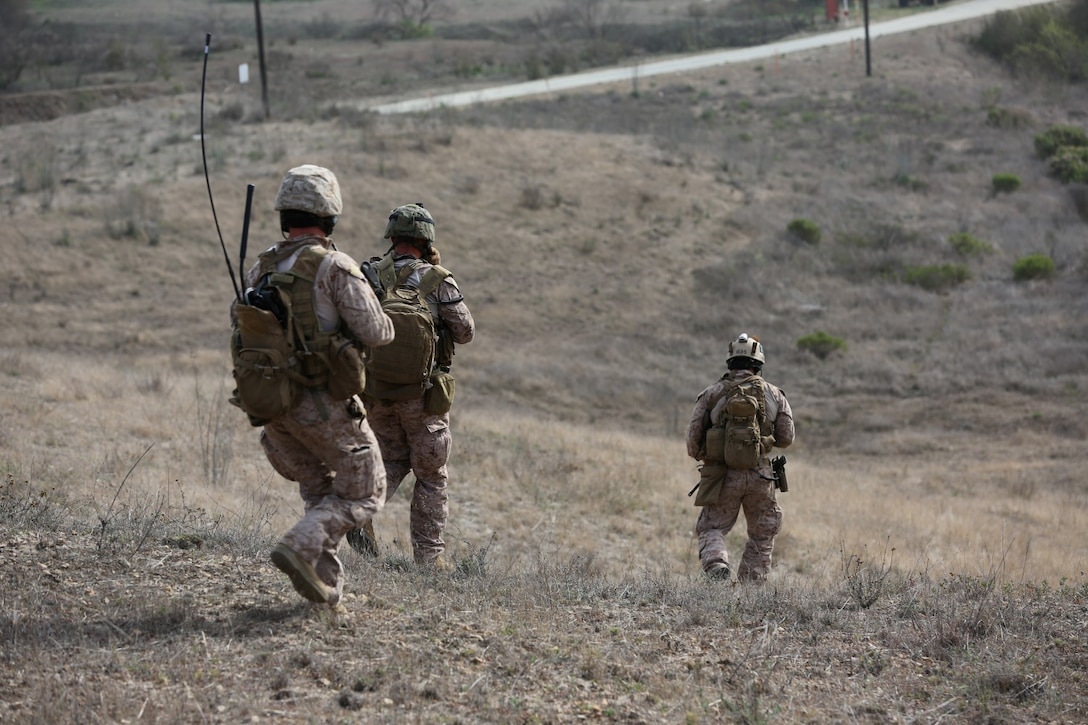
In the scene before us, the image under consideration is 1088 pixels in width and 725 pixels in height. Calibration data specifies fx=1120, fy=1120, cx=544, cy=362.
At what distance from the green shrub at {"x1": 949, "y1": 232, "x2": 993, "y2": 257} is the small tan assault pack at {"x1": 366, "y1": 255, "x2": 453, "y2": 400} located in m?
18.8

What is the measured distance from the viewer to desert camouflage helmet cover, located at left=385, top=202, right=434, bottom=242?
233 inches

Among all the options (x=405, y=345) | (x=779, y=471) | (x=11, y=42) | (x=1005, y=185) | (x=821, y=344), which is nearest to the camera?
(x=405, y=345)

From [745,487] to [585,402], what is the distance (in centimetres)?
944

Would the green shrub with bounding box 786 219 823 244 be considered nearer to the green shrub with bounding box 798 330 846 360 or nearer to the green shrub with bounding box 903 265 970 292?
the green shrub with bounding box 903 265 970 292

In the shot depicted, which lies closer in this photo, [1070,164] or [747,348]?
[747,348]

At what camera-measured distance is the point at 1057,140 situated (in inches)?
1156

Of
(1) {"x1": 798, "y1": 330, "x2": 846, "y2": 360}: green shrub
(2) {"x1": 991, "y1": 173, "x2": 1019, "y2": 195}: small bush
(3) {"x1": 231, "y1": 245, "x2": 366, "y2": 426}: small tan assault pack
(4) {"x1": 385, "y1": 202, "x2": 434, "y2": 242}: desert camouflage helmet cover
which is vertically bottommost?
(1) {"x1": 798, "y1": 330, "x2": 846, "y2": 360}: green shrub

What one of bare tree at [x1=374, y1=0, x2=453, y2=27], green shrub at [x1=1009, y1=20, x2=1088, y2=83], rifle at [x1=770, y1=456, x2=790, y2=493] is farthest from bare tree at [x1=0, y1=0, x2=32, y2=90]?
rifle at [x1=770, y1=456, x2=790, y2=493]

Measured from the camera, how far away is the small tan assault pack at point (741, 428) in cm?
648

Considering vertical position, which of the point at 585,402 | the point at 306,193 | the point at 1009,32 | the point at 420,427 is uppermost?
the point at 1009,32

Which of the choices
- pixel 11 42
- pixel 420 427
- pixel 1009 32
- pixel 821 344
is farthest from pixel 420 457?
pixel 1009 32

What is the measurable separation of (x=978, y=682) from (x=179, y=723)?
3082 mm

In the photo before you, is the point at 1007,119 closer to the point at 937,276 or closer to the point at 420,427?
the point at 937,276

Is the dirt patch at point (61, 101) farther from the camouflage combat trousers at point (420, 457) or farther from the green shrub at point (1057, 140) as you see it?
the camouflage combat trousers at point (420, 457)
